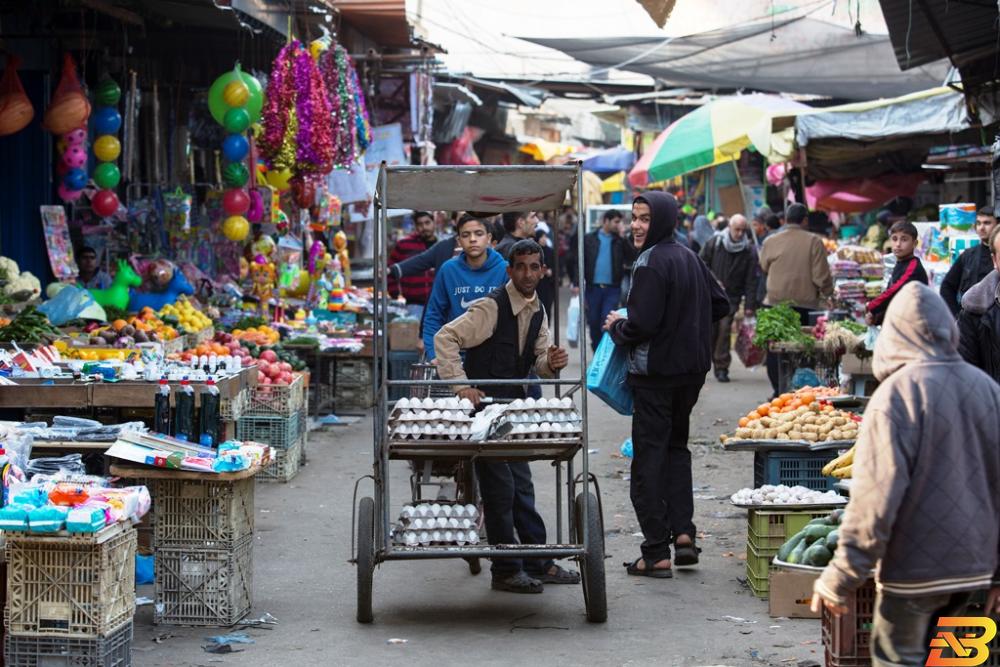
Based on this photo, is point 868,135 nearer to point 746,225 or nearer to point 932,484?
point 746,225

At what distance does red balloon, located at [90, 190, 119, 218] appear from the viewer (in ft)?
42.0

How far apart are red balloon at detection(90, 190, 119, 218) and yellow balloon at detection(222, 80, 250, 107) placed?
1350mm

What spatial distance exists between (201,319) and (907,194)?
9.24 metres

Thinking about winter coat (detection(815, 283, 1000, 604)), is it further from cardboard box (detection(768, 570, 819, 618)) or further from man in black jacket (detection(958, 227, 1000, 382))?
man in black jacket (detection(958, 227, 1000, 382))

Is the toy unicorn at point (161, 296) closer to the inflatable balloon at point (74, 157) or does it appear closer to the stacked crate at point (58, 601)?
the inflatable balloon at point (74, 157)

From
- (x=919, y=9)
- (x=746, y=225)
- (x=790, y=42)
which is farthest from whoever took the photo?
(x=790, y=42)

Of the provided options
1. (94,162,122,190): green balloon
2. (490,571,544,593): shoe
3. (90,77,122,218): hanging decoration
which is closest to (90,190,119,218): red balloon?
(90,77,122,218): hanging decoration

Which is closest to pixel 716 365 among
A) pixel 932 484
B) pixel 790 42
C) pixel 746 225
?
pixel 746 225

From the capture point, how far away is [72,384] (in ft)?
26.8

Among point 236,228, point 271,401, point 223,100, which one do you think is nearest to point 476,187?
point 271,401

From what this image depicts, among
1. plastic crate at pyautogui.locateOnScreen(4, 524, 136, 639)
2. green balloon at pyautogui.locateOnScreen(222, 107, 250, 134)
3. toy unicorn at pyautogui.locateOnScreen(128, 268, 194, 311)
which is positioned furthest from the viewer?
toy unicorn at pyautogui.locateOnScreen(128, 268, 194, 311)

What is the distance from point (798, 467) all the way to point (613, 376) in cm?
129

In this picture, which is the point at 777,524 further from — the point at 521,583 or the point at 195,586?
the point at 195,586

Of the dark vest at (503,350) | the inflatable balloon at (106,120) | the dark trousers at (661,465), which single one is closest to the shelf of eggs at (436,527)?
the dark vest at (503,350)
